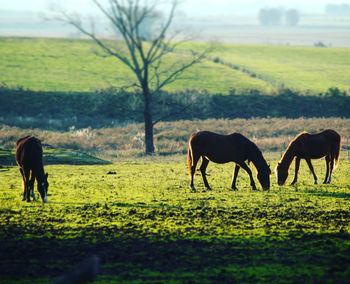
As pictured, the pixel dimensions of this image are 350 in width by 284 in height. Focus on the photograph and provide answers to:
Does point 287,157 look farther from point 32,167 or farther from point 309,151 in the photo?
point 32,167

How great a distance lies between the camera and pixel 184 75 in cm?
7469

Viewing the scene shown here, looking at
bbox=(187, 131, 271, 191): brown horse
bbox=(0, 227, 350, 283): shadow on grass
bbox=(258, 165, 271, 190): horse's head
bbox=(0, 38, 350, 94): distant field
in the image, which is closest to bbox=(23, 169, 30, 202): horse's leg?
bbox=(0, 227, 350, 283): shadow on grass

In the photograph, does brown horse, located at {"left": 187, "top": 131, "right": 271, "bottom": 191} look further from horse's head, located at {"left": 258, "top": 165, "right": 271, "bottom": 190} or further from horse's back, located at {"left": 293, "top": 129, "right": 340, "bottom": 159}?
horse's back, located at {"left": 293, "top": 129, "right": 340, "bottom": 159}

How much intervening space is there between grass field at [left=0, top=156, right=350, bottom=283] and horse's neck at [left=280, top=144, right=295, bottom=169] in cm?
86

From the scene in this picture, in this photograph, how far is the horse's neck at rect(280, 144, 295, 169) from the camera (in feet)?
84.8

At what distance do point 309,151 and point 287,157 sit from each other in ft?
3.28

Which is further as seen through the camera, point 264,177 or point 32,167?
point 264,177

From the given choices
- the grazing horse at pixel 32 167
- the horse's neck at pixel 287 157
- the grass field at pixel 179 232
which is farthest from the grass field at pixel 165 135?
the grazing horse at pixel 32 167

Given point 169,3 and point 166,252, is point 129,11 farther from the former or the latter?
point 166,252

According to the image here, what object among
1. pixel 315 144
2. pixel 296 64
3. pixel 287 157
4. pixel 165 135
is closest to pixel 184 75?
pixel 296 64

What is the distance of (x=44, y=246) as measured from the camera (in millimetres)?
15547

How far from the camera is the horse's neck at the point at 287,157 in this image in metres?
25.9

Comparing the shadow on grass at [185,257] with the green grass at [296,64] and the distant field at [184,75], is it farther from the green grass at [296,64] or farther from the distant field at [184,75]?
the green grass at [296,64]

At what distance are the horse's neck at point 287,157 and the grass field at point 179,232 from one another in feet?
2.82
